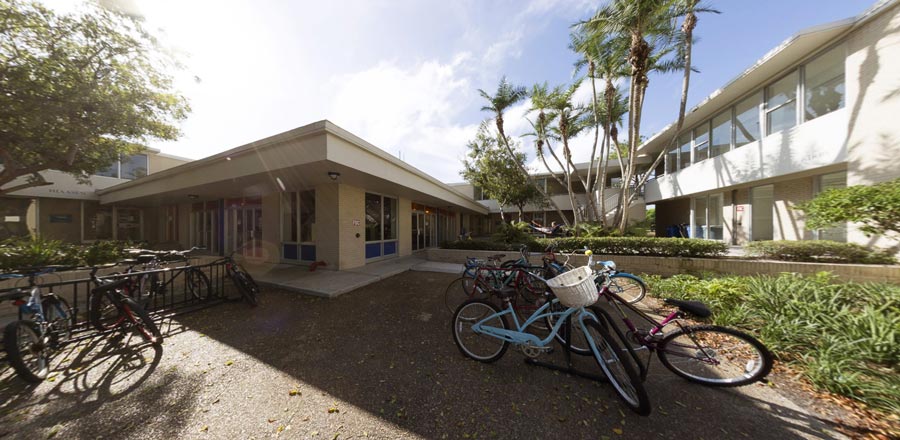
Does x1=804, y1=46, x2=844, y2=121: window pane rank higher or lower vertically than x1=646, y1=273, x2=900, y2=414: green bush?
higher

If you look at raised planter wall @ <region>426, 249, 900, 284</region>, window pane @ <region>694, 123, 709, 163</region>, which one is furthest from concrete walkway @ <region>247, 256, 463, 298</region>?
window pane @ <region>694, 123, 709, 163</region>

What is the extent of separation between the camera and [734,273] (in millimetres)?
6172

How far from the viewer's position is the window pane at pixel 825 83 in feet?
20.9

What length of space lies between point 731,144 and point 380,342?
1358 centimetres

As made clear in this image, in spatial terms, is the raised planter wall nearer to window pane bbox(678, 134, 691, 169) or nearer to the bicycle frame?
the bicycle frame

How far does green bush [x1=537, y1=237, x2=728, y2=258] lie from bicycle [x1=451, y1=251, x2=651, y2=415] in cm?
562

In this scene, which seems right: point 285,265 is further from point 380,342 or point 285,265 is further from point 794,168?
point 794,168

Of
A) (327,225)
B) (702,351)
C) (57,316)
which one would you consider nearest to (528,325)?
(702,351)

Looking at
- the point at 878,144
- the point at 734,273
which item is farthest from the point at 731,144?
the point at 734,273

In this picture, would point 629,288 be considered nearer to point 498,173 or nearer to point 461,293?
point 461,293

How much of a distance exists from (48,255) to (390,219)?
8.14 metres

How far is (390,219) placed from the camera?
9602 mm

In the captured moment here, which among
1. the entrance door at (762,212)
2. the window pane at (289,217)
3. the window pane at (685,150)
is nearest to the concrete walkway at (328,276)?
the window pane at (289,217)

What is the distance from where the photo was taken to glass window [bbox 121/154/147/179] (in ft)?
43.2
